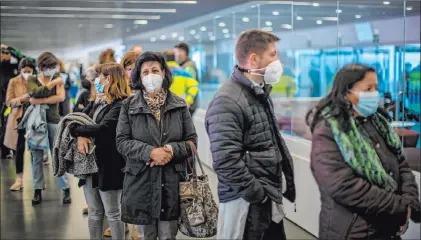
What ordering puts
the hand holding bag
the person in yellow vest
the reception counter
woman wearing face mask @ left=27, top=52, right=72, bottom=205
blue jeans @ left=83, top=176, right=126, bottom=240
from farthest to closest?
the person in yellow vest < the reception counter < woman wearing face mask @ left=27, top=52, right=72, bottom=205 < blue jeans @ left=83, top=176, right=126, bottom=240 < the hand holding bag

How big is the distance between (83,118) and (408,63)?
10.5 ft

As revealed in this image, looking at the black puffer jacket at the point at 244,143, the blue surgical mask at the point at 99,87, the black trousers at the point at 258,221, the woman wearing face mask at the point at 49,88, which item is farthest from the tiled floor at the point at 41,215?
A: the black puffer jacket at the point at 244,143

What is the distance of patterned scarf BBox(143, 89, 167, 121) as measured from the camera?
4.09 m

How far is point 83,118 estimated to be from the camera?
15.0 ft

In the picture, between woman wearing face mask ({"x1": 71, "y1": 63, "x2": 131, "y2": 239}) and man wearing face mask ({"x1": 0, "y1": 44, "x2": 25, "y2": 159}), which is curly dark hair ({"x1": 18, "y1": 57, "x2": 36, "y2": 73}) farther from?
woman wearing face mask ({"x1": 71, "y1": 63, "x2": 131, "y2": 239})

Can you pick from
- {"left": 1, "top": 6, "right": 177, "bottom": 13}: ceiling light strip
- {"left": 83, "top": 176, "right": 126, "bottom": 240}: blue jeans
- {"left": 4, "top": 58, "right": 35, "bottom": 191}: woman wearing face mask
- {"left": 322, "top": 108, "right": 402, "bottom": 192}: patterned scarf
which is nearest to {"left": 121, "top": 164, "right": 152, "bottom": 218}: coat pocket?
{"left": 83, "top": 176, "right": 126, "bottom": 240}: blue jeans

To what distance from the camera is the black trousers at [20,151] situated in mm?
5824

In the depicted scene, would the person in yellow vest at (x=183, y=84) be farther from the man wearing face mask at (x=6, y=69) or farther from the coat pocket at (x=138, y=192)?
the coat pocket at (x=138, y=192)

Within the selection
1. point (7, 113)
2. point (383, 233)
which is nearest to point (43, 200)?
point (7, 113)

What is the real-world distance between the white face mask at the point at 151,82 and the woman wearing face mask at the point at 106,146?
44 centimetres

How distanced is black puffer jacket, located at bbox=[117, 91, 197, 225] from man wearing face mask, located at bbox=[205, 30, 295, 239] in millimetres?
654

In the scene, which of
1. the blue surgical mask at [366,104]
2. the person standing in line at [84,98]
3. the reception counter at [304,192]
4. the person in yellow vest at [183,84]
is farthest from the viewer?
the person in yellow vest at [183,84]

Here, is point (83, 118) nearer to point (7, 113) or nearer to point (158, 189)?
point (158, 189)

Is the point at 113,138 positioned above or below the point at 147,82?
below
